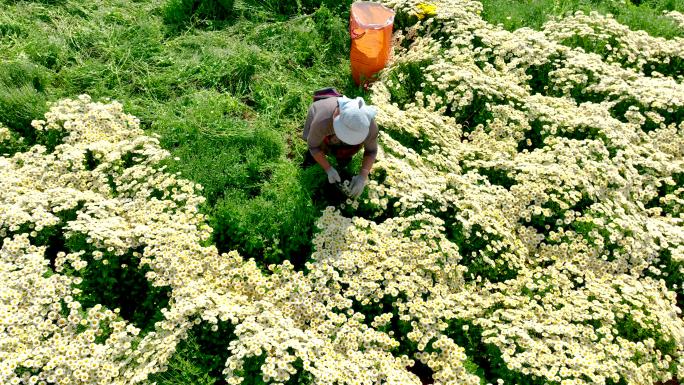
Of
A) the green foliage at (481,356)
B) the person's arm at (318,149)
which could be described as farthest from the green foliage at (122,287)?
the green foliage at (481,356)

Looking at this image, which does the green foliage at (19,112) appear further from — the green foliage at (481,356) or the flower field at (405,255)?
the green foliage at (481,356)

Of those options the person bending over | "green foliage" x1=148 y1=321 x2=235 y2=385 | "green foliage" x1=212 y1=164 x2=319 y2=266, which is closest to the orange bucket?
the person bending over

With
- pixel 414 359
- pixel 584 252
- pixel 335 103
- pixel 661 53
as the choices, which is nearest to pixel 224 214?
pixel 335 103

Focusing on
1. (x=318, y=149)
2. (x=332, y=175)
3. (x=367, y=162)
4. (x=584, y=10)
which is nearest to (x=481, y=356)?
(x=367, y=162)

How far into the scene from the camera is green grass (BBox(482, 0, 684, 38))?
855cm

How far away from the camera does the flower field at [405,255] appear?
4.32 meters

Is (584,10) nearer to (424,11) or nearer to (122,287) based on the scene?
(424,11)

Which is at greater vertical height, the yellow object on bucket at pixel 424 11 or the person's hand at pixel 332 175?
the yellow object on bucket at pixel 424 11

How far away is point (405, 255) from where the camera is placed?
5.09 metres

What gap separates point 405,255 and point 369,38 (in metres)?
3.34

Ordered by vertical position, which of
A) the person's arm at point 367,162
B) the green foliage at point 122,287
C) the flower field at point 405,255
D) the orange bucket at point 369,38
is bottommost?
the green foliage at point 122,287

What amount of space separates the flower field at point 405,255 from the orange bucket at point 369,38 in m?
0.42

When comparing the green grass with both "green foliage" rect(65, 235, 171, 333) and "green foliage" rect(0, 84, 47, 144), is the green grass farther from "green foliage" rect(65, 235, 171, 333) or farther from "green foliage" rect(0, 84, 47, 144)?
"green foliage" rect(0, 84, 47, 144)

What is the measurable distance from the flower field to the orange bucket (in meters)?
0.42
